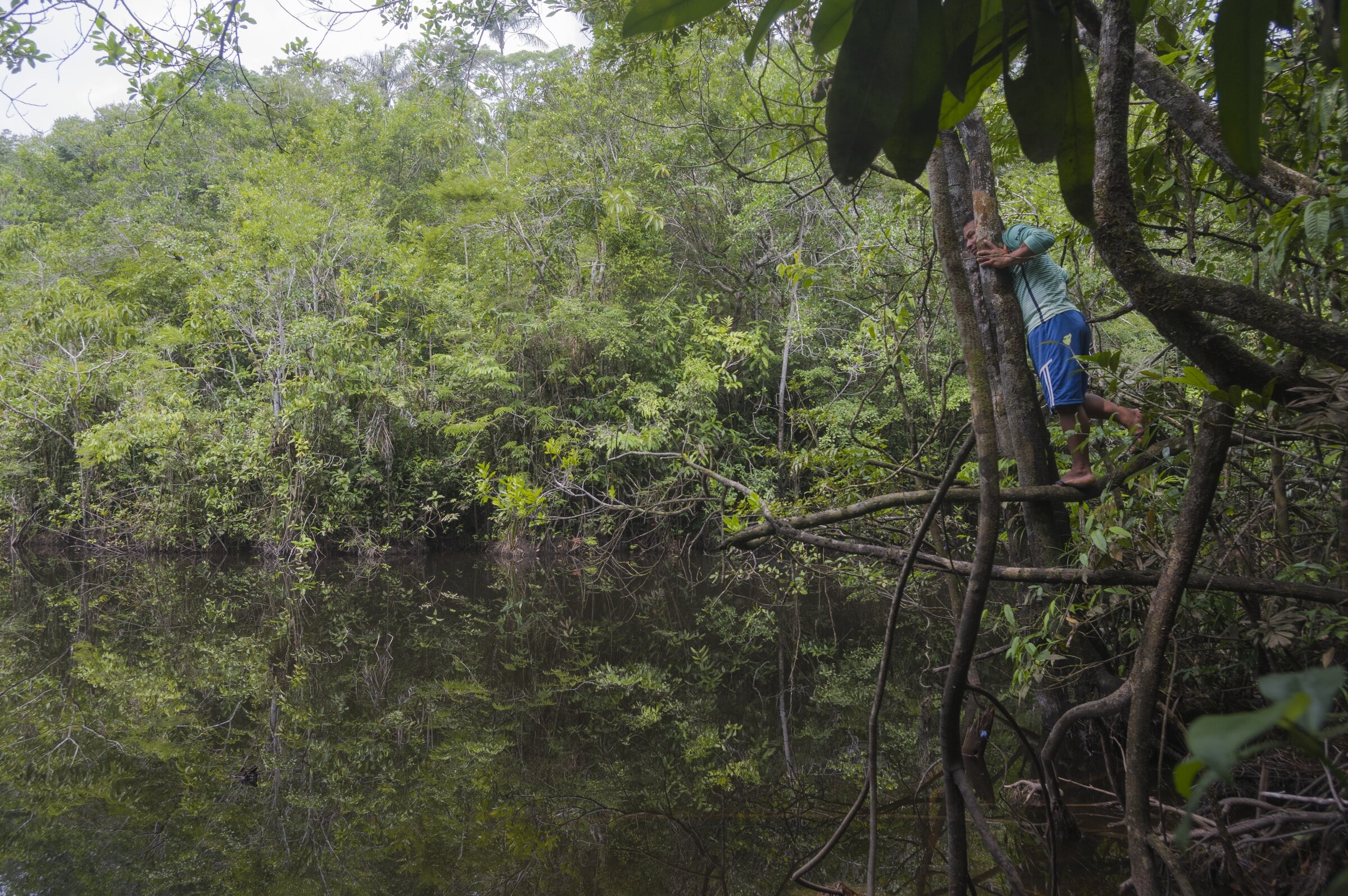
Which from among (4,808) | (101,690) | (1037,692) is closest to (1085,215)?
(1037,692)

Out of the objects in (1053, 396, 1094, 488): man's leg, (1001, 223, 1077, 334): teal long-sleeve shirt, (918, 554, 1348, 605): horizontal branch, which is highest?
(1001, 223, 1077, 334): teal long-sleeve shirt

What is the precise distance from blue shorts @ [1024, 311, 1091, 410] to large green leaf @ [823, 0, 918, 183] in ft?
6.89

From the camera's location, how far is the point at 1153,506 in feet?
6.70

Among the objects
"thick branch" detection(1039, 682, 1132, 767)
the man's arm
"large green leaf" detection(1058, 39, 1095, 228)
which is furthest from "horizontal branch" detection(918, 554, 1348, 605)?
"large green leaf" detection(1058, 39, 1095, 228)

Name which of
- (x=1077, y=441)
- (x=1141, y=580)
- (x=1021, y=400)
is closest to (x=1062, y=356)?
(x=1021, y=400)

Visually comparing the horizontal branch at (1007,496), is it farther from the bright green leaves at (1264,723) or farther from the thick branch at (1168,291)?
the bright green leaves at (1264,723)

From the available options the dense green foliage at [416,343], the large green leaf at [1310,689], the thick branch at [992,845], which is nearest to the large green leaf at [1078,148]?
the large green leaf at [1310,689]

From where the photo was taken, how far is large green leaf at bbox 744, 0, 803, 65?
44 centimetres

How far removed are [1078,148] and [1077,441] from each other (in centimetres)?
181

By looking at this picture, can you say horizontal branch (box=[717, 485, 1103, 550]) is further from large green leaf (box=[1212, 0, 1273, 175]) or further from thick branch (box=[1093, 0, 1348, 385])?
large green leaf (box=[1212, 0, 1273, 175])

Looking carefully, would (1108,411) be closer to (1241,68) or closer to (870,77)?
(1241,68)

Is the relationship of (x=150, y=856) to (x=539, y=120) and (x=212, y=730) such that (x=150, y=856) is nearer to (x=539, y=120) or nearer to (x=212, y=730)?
(x=212, y=730)

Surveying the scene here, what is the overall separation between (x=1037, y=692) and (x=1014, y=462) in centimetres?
79

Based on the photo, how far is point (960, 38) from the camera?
54 cm
